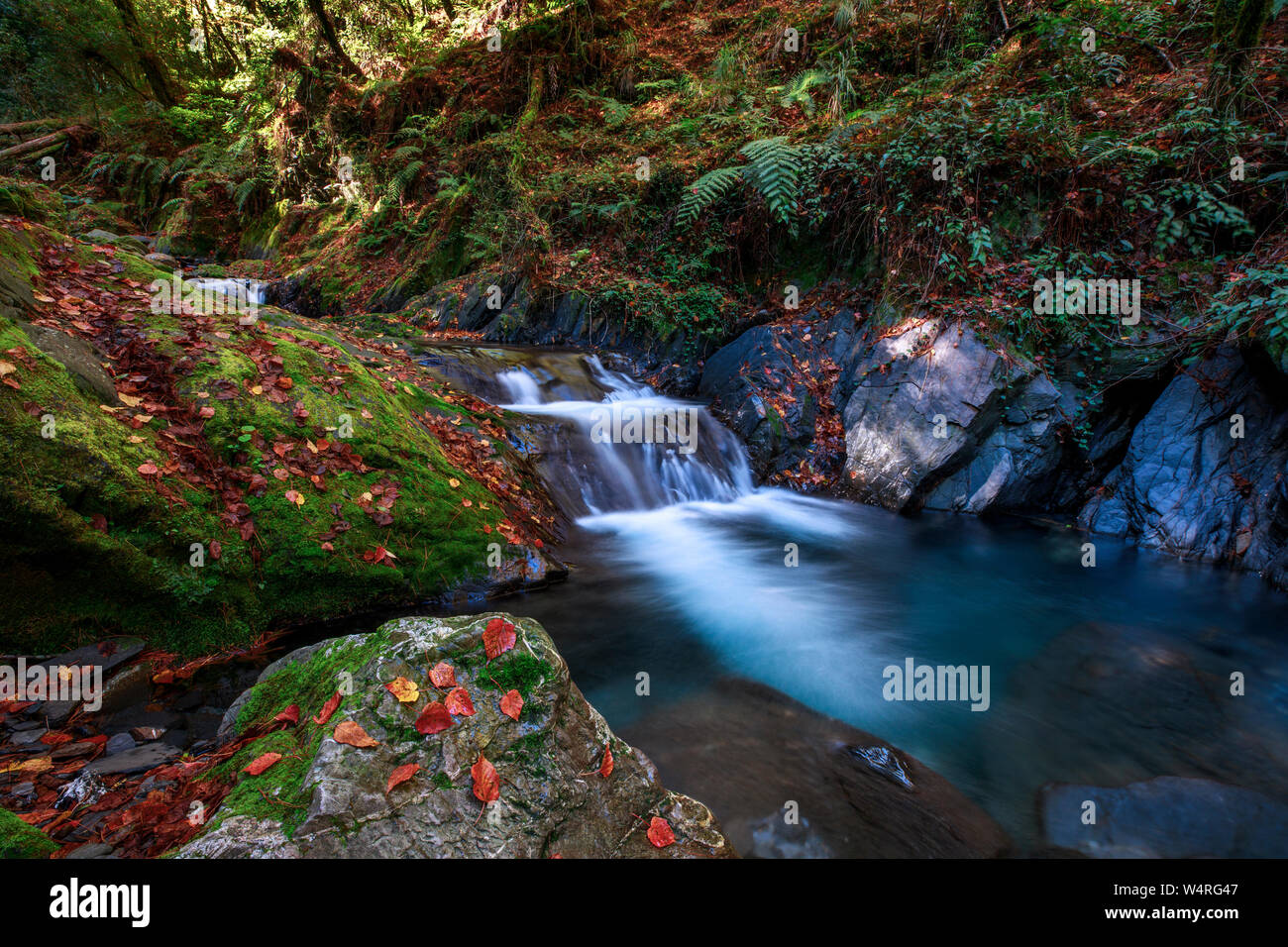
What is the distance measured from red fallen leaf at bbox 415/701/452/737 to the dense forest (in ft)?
0.58

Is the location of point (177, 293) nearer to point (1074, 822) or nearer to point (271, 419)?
point (271, 419)

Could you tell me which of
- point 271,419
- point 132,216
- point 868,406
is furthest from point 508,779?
point 132,216

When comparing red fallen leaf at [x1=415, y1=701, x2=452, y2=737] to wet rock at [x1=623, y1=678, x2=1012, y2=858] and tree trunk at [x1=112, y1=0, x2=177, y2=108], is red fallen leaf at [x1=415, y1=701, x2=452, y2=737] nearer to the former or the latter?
wet rock at [x1=623, y1=678, x2=1012, y2=858]

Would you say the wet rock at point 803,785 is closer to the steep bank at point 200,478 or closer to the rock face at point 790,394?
the steep bank at point 200,478

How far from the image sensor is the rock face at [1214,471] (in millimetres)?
5855

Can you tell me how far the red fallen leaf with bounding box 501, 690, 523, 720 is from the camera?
1.98 metres

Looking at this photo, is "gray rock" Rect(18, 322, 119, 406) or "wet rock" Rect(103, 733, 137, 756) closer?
"wet rock" Rect(103, 733, 137, 756)

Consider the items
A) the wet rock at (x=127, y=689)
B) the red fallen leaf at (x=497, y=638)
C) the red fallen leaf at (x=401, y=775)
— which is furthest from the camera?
the wet rock at (x=127, y=689)

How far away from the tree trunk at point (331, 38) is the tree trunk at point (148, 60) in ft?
23.7

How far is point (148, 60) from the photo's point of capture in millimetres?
18984

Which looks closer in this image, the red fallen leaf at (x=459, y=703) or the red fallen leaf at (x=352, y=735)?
the red fallen leaf at (x=352, y=735)

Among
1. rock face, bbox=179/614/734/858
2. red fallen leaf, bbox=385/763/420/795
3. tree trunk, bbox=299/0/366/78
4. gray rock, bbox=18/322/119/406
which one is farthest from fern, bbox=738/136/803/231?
tree trunk, bbox=299/0/366/78

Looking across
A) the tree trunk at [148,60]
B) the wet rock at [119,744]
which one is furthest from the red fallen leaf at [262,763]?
the tree trunk at [148,60]
